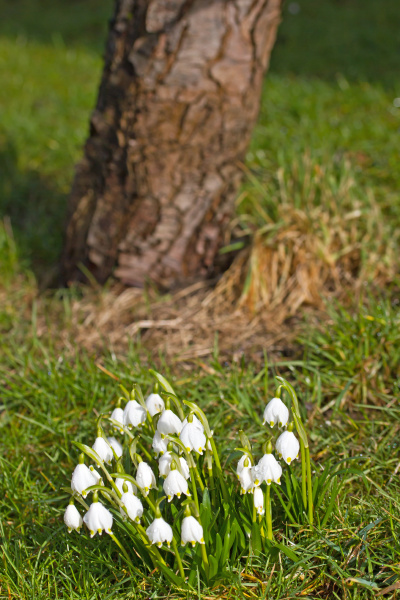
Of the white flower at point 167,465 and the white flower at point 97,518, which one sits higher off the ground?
the white flower at point 167,465

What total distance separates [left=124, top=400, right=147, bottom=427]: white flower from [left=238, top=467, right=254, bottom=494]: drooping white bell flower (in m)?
0.30

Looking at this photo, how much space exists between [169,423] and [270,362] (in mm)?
1030

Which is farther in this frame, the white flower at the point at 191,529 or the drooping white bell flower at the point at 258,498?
the drooping white bell flower at the point at 258,498

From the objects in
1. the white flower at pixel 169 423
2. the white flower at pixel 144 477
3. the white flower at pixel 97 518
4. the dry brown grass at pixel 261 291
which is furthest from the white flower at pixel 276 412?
the dry brown grass at pixel 261 291

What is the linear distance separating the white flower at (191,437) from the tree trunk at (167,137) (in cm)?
169

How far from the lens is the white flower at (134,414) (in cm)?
150

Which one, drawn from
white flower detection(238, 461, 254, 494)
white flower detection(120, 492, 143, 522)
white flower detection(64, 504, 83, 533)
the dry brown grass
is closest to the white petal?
white flower detection(64, 504, 83, 533)

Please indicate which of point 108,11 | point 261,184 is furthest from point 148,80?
point 108,11

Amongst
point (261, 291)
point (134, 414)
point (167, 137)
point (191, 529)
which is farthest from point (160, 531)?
point (167, 137)

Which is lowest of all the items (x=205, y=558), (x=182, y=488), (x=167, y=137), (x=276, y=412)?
(x=205, y=558)

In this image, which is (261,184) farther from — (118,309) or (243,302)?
(118,309)

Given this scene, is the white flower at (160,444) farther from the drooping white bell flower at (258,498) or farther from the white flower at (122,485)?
the drooping white bell flower at (258,498)

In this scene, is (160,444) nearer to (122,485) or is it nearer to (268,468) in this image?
(122,485)

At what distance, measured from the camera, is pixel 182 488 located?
4.37 feet
